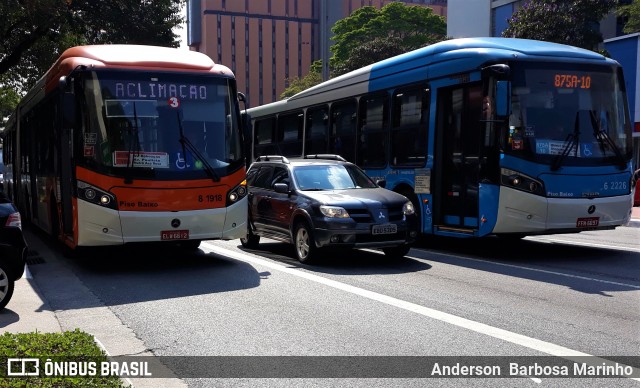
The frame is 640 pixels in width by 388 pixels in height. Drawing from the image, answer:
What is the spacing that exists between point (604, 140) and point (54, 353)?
9594 millimetres

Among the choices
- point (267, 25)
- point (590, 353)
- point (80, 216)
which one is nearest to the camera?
point (590, 353)

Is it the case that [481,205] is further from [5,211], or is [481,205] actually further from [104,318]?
[5,211]

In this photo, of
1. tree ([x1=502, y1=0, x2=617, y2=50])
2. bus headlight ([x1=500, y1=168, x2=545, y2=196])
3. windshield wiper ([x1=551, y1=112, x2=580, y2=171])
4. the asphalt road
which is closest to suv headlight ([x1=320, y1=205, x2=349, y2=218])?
the asphalt road

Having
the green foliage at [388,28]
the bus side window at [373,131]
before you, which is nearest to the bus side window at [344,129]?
the bus side window at [373,131]

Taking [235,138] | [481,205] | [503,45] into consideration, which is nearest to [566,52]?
[503,45]

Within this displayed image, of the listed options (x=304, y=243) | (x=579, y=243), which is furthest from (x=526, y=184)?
(x=579, y=243)

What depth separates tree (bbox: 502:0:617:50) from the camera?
32.0 meters

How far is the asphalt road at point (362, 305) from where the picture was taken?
583 cm

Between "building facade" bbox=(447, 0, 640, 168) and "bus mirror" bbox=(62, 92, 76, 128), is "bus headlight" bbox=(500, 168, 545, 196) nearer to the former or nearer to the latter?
"bus mirror" bbox=(62, 92, 76, 128)

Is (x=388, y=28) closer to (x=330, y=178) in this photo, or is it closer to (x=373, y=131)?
(x=373, y=131)

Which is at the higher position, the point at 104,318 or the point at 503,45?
the point at 503,45

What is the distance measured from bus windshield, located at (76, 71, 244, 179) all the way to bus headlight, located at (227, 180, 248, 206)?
0.99 feet

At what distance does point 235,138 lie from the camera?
35.2 feet

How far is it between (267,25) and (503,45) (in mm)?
113568
